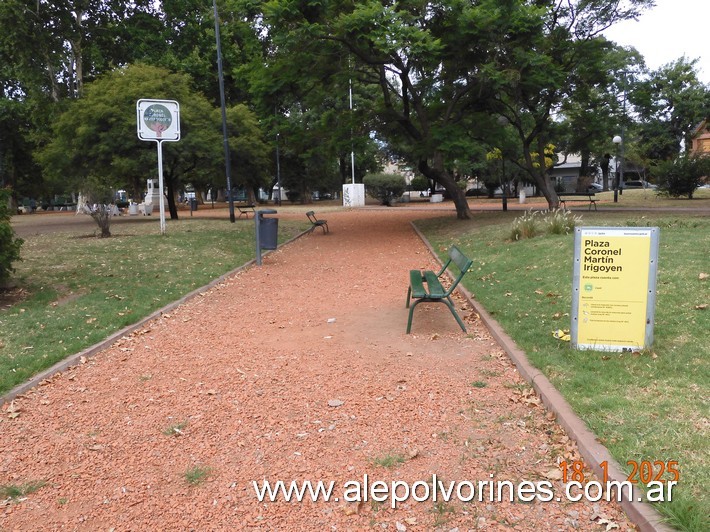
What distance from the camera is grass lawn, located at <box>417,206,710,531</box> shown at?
332 centimetres

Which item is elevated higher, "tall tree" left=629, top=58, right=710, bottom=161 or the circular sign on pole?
"tall tree" left=629, top=58, right=710, bottom=161

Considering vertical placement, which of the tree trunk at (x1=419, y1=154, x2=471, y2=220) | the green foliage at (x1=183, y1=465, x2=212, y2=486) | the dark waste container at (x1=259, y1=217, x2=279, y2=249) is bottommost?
the green foliage at (x1=183, y1=465, x2=212, y2=486)

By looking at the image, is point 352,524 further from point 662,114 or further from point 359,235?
point 662,114

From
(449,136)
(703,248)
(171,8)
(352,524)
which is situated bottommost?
(352,524)

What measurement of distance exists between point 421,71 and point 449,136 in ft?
9.95

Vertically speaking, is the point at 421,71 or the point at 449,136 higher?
the point at 421,71

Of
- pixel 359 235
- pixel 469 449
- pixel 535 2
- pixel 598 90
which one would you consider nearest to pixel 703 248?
pixel 469 449

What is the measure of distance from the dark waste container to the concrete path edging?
705 cm

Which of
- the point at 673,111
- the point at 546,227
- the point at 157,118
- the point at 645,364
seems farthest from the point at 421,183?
the point at 645,364

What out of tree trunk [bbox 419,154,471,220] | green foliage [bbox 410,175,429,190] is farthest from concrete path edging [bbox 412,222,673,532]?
green foliage [bbox 410,175,429,190]

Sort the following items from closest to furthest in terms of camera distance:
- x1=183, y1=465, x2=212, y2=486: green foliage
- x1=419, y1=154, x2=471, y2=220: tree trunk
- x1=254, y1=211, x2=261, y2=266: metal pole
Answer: x1=183, y1=465, x2=212, y2=486: green foliage → x1=254, y1=211, x2=261, y2=266: metal pole → x1=419, y1=154, x2=471, y2=220: tree trunk

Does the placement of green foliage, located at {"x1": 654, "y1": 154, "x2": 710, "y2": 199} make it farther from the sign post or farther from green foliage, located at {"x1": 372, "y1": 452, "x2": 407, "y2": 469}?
green foliage, located at {"x1": 372, "y1": 452, "x2": 407, "y2": 469}

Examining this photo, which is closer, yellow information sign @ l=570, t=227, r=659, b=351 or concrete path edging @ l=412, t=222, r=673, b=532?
concrete path edging @ l=412, t=222, r=673, b=532

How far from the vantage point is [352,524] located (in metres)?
3.01
